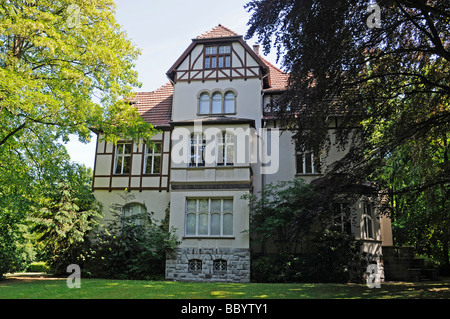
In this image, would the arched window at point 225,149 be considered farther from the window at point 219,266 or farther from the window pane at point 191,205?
the window at point 219,266

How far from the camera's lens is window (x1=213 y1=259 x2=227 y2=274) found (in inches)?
656

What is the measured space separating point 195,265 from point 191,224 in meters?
1.84

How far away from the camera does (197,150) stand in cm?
1806

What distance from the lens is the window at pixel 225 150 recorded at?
17.8 meters

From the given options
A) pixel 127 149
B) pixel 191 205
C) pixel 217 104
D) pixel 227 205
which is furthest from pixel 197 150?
pixel 127 149

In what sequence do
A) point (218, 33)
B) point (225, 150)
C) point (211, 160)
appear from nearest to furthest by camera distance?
point (211, 160) → point (225, 150) → point (218, 33)

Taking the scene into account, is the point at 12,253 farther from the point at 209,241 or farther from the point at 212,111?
the point at 212,111

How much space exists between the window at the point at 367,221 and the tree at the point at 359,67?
5.41 m

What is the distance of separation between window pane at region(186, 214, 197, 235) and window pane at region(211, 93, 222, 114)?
5.59 metres

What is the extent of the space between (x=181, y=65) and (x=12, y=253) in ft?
39.5

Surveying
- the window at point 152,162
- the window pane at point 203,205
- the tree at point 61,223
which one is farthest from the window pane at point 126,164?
the window pane at point 203,205

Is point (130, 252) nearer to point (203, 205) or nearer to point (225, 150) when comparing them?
point (203, 205)

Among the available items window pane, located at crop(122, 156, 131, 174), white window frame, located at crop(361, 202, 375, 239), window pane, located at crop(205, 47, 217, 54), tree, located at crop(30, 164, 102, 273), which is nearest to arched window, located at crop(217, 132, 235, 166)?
window pane, located at crop(205, 47, 217, 54)
